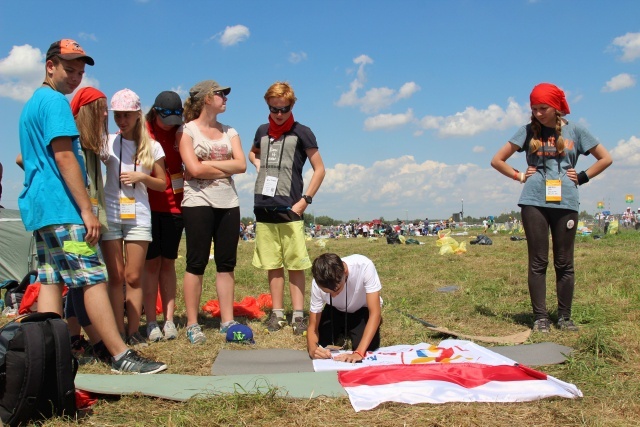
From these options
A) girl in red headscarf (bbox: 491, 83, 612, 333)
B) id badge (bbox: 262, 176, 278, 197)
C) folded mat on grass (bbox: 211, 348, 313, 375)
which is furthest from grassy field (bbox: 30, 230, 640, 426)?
id badge (bbox: 262, 176, 278, 197)

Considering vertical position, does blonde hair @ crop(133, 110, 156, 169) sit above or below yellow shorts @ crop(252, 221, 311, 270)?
above

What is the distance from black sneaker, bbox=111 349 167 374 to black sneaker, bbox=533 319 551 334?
283cm

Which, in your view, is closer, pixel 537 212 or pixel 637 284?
pixel 537 212

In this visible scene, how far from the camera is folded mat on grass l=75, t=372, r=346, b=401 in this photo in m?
2.66

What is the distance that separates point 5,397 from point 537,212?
378cm

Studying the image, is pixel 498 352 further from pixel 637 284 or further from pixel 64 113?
pixel 637 284

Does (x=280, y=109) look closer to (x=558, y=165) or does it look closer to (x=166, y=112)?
(x=166, y=112)

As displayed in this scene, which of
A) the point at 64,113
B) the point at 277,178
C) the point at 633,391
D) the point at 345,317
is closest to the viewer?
the point at 633,391

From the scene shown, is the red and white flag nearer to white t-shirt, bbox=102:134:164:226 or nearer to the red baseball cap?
white t-shirt, bbox=102:134:164:226

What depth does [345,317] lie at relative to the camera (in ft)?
12.9

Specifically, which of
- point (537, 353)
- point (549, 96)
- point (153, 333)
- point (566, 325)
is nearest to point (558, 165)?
point (549, 96)

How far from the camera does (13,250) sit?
8.67m

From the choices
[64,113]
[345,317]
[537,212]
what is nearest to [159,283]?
[345,317]

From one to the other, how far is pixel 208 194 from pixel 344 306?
1.33 m
